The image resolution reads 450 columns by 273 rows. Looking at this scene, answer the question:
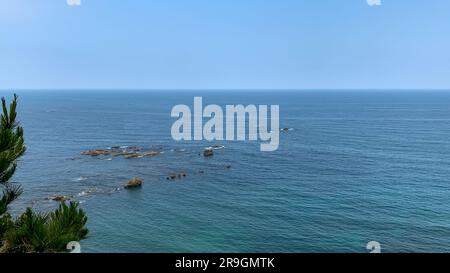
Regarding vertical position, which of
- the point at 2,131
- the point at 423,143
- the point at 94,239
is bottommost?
the point at 94,239

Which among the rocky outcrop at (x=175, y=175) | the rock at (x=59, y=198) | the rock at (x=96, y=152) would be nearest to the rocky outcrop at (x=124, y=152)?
the rock at (x=96, y=152)

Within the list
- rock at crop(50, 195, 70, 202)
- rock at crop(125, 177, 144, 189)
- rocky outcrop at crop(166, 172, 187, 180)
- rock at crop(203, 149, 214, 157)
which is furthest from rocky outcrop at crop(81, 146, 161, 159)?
rock at crop(50, 195, 70, 202)

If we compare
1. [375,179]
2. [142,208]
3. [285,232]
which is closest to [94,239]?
[142,208]

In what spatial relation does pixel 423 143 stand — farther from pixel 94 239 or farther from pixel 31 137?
pixel 31 137

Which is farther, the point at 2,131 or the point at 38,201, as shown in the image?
the point at 38,201

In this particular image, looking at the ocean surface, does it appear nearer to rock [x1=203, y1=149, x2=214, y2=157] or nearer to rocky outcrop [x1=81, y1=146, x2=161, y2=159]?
rock [x1=203, y1=149, x2=214, y2=157]
